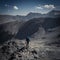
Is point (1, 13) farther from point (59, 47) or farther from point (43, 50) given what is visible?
point (59, 47)

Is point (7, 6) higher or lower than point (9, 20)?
higher

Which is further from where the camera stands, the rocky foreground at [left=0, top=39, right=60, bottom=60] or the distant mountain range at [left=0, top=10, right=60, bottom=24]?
the distant mountain range at [left=0, top=10, right=60, bottom=24]

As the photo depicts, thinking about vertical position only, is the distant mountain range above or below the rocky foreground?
above

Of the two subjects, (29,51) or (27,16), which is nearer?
(29,51)

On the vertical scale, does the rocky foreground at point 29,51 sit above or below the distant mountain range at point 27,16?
below

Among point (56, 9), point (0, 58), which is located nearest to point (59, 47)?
point (56, 9)

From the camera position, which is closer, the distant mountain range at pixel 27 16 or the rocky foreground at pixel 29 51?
the rocky foreground at pixel 29 51

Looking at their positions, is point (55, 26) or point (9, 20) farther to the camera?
point (9, 20)

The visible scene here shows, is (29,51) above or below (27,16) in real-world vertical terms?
below
